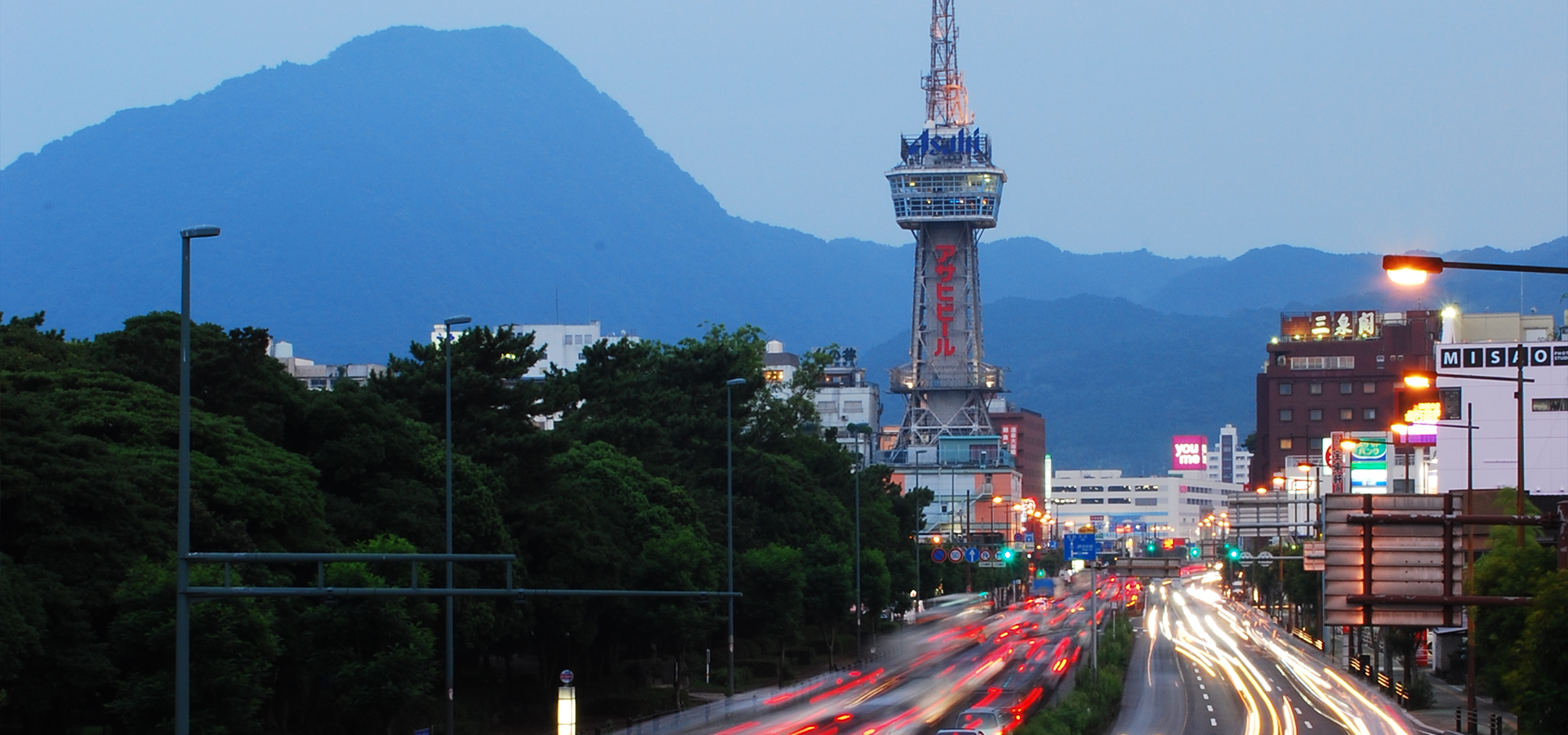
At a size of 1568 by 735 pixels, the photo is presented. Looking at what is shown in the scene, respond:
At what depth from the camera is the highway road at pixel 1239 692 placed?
60562 mm

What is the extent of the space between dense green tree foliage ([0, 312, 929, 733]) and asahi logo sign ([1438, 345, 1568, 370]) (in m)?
33.8

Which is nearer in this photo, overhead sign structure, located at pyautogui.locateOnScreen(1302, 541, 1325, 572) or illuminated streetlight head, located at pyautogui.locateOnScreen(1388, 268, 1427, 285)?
illuminated streetlight head, located at pyautogui.locateOnScreen(1388, 268, 1427, 285)

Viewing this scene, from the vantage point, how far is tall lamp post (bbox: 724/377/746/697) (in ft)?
225

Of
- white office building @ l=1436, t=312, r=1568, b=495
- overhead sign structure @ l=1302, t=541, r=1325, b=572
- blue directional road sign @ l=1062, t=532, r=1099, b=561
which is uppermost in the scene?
white office building @ l=1436, t=312, r=1568, b=495

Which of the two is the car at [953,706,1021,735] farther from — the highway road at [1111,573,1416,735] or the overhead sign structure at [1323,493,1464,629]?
the overhead sign structure at [1323,493,1464,629]

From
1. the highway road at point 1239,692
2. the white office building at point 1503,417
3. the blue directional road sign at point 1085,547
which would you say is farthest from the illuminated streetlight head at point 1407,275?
the white office building at point 1503,417

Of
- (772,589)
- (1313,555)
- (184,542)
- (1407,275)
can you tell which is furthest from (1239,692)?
(1407,275)

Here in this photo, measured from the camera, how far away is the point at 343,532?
53531 mm

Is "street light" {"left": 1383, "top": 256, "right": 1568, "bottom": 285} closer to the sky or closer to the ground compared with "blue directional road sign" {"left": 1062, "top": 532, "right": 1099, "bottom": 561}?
closer to the sky

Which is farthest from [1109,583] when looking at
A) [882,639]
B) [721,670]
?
[721,670]

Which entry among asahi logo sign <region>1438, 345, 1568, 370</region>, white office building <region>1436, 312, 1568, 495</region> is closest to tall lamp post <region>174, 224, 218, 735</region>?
white office building <region>1436, 312, 1568, 495</region>

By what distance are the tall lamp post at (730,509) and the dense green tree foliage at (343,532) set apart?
787 millimetres

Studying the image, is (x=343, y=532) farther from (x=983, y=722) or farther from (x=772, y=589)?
(x=772, y=589)

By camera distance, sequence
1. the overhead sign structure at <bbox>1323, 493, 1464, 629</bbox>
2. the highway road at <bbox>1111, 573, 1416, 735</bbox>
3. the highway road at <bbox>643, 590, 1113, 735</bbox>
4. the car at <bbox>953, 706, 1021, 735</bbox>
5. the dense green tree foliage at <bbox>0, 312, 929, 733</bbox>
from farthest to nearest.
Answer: the highway road at <bbox>1111, 573, 1416, 735</bbox> → the highway road at <bbox>643, 590, 1113, 735</bbox> → the car at <bbox>953, 706, 1021, 735</bbox> → the dense green tree foliage at <bbox>0, 312, 929, 733</bbox> → the overhead sign structure at <bbox>1323, 493, 1464, 629</bbox>
